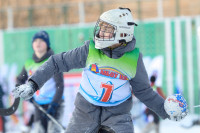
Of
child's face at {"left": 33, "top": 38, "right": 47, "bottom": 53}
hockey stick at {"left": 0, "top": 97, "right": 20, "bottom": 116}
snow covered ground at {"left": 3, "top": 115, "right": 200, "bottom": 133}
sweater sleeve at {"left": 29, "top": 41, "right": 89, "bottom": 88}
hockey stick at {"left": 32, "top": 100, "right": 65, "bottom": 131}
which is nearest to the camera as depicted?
sweater sleeve at {"left": 29, "top": 41, "right": 89, "bottom": 88}

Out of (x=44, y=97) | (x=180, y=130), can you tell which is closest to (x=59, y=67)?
(x=44, y=97)

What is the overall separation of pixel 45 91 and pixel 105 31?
2.04 meters

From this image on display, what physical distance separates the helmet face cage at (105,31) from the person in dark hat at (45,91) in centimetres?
164

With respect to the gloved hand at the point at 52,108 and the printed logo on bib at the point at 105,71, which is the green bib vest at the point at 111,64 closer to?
the printed logo on bib at the point at 105,71

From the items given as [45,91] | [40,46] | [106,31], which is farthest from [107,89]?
[40,46]

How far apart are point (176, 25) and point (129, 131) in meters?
5.81

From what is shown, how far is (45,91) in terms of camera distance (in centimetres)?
541

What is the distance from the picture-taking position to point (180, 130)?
26.9ft

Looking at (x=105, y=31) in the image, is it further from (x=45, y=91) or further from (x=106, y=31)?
(x=45, y=91)

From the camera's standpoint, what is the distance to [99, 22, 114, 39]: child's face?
11.7ft

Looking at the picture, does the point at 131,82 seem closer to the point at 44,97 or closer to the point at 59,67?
the point at 59,67

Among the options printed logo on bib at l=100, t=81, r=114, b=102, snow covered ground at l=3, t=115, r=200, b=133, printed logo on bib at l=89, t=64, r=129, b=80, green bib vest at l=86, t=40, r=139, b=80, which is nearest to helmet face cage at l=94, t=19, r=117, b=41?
green bib vest at l=86, t=40, r=139, b=80

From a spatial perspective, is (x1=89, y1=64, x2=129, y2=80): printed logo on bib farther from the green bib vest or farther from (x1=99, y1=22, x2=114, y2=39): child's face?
(x1=99, y1=22, x2=114, y2=39): child's face

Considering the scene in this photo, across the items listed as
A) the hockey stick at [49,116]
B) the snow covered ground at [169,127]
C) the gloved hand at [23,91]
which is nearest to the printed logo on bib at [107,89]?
the gloved hand at [23,91]
